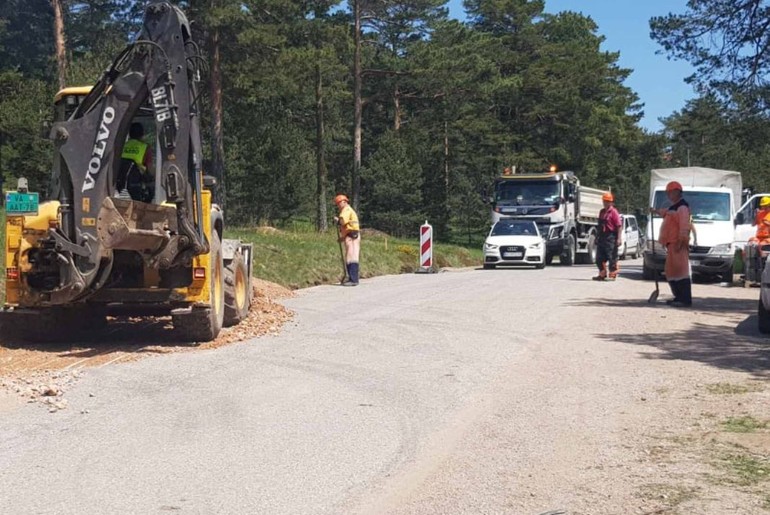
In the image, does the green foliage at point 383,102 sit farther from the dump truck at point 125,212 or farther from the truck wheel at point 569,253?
the dump truck at point 125,212

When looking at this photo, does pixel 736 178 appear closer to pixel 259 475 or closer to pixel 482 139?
pixel 259 475

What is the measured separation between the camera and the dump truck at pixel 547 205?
1216 inches

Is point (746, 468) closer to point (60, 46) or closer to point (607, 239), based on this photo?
point (607, 239)

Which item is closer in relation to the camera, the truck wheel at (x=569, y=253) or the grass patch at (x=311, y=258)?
the grass patch at (x=311, y=258)

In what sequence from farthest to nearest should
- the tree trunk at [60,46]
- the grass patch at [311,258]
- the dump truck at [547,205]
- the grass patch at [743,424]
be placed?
the tree trunk at [60,46] < the dump truck at [547,205] < the grass patch at [311,258] < the grass patch at [743,424]

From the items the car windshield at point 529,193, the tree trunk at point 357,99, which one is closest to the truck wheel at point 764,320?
the car windshield at point 529,193

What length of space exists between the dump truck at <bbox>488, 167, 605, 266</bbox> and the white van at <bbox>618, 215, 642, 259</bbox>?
8436 millimetres

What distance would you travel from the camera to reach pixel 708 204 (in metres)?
23.4

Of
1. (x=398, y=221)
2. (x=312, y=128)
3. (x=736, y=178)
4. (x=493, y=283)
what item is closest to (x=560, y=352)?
(x=493, y=283)

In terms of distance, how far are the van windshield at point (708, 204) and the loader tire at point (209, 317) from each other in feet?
50.5

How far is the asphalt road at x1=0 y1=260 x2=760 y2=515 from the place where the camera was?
5211mm

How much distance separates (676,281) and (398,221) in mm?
29018

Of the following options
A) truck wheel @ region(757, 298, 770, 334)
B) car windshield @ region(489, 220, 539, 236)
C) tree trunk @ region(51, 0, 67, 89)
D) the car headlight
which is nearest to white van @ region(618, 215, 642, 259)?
car windshield @ region(489, 220, 539, 236)

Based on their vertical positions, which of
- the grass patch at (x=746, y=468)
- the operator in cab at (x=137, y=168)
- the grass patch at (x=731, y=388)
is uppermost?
the operator in cab at (x=137, y=168)
